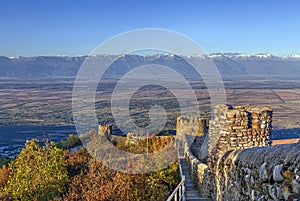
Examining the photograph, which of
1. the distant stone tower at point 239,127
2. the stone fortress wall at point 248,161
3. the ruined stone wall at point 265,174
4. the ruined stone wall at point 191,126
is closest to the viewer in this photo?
the ruined stone wall at point 265,174

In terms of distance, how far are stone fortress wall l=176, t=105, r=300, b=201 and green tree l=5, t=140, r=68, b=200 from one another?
251 inches

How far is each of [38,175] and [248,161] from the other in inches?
536

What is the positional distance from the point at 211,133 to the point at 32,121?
92090 mm

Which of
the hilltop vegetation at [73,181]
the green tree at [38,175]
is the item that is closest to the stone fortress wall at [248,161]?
the hilltop vegetation at [73,181]

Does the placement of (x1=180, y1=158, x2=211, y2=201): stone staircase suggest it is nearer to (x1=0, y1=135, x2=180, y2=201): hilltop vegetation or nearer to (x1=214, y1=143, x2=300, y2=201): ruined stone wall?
(x1=0, y1=135, x2=180, y2=201): hilltop vegetation

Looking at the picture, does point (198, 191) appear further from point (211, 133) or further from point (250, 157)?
point (250, 157)

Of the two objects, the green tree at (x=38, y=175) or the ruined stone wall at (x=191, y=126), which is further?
the ruined stone wall at (x=191, y=126)

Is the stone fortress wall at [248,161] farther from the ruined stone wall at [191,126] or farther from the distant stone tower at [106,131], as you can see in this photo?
the distant stone tower at [106,131]

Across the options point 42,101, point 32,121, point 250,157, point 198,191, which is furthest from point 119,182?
point 42,101

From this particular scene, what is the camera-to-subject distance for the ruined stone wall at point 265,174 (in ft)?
11.3

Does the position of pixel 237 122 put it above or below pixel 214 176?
above

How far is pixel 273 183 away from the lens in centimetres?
389

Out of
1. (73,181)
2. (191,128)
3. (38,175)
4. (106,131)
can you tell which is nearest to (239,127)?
(73,181)

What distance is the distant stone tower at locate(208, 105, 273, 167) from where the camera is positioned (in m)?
8.28
